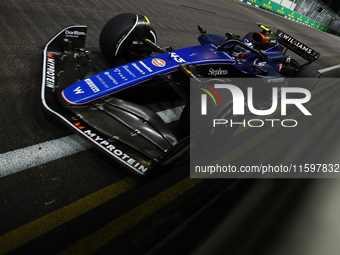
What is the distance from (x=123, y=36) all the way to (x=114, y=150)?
1.96 meters

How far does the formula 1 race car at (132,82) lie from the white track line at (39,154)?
0.32 m

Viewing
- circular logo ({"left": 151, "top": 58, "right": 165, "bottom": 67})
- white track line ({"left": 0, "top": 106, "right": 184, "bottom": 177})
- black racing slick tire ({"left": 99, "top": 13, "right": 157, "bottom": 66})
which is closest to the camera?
white track line ({"left": 0, "top": 106, "right": 184, "bottom": 177})

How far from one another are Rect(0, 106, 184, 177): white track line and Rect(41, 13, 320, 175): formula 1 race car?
1.05 feet

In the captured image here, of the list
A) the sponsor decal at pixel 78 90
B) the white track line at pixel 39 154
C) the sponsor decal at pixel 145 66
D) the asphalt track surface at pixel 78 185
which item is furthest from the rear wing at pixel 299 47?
the white track line at pixel 39 154

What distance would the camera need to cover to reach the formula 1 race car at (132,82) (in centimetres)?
226

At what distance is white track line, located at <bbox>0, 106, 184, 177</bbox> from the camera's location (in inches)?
80.3

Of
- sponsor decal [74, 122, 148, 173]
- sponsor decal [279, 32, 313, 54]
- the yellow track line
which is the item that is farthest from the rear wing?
sponsor decal [74, 122, 148, 173]

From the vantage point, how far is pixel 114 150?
214 centimetres

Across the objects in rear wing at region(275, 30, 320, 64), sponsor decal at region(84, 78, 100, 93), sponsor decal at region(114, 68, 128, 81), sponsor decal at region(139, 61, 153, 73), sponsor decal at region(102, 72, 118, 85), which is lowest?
sponsor decal at region(84, 78, 100, 93)

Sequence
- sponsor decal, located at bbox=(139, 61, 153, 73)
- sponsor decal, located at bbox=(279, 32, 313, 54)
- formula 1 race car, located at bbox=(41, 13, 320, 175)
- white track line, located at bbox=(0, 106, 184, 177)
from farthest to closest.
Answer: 1. sponsor decal, located at bbox=(279, 32, 313, 54)
2. sponsor decal, located at bbox=(139, 61, 153, 73)
3. formula 1 race car, located at bbox=(41, 13, 320, 175)
4. white track line, located at bbox=(0, 106, 184, 177)

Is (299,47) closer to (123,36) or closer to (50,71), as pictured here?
(123,36)

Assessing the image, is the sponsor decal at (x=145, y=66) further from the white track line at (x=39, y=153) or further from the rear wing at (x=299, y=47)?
the rear wing at (x=299, y=47)

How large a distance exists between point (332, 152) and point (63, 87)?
3901 mm

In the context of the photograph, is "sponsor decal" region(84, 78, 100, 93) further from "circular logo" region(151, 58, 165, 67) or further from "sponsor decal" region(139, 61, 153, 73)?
"circular logo" region(151, 58, 165, 67)
